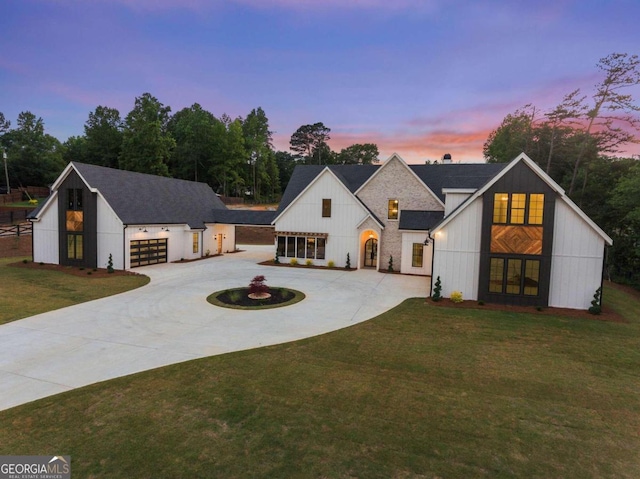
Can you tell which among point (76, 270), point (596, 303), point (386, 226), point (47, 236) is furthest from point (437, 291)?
point (47, 236)

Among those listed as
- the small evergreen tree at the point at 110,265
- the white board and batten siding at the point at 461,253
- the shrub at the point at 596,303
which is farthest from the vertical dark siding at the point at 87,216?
the shrub at the point at 596,303

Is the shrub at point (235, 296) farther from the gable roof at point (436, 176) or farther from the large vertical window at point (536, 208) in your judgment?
the large vertical window at point (536, 208)

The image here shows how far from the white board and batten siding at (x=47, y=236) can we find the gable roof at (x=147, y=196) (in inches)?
68.8

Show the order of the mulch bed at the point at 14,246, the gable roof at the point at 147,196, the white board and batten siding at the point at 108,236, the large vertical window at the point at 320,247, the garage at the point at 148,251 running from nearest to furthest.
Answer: the white board and batten siding at the point at 108,236, the gable roof at the point at 147,196, the garage at the point at 148,251, the large vertical window at the point at 320,247, the mulch bed at the point at 14,246

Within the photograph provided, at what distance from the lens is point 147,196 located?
1070 inches

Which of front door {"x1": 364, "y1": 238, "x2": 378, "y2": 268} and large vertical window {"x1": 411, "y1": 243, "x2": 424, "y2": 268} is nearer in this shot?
large vertical window {"x1": 411, "y1": 243, "x2": 424, "y2": 268}

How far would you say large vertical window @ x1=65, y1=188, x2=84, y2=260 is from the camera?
934 inches

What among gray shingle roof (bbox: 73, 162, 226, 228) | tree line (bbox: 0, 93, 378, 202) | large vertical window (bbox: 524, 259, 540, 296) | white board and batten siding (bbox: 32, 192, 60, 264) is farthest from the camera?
Result: tree line (bbox: 0, 93, 378, 202)

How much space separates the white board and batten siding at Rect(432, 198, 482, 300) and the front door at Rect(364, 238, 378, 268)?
34.4 feet

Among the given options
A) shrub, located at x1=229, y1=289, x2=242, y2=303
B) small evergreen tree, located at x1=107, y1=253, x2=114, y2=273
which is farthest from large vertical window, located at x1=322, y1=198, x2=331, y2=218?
small evergreen tree, located at x1=107, y1=253, x2=114, y2=273

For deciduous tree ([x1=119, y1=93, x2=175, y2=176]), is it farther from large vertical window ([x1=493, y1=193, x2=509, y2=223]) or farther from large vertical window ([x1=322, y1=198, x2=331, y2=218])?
large vertical window ([x1=493, y1=193, x2=509, y2=223])

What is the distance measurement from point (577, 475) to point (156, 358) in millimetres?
9639

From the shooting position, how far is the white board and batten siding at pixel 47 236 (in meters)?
24.3

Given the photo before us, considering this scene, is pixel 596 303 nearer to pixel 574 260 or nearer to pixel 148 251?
pixel 574 260
